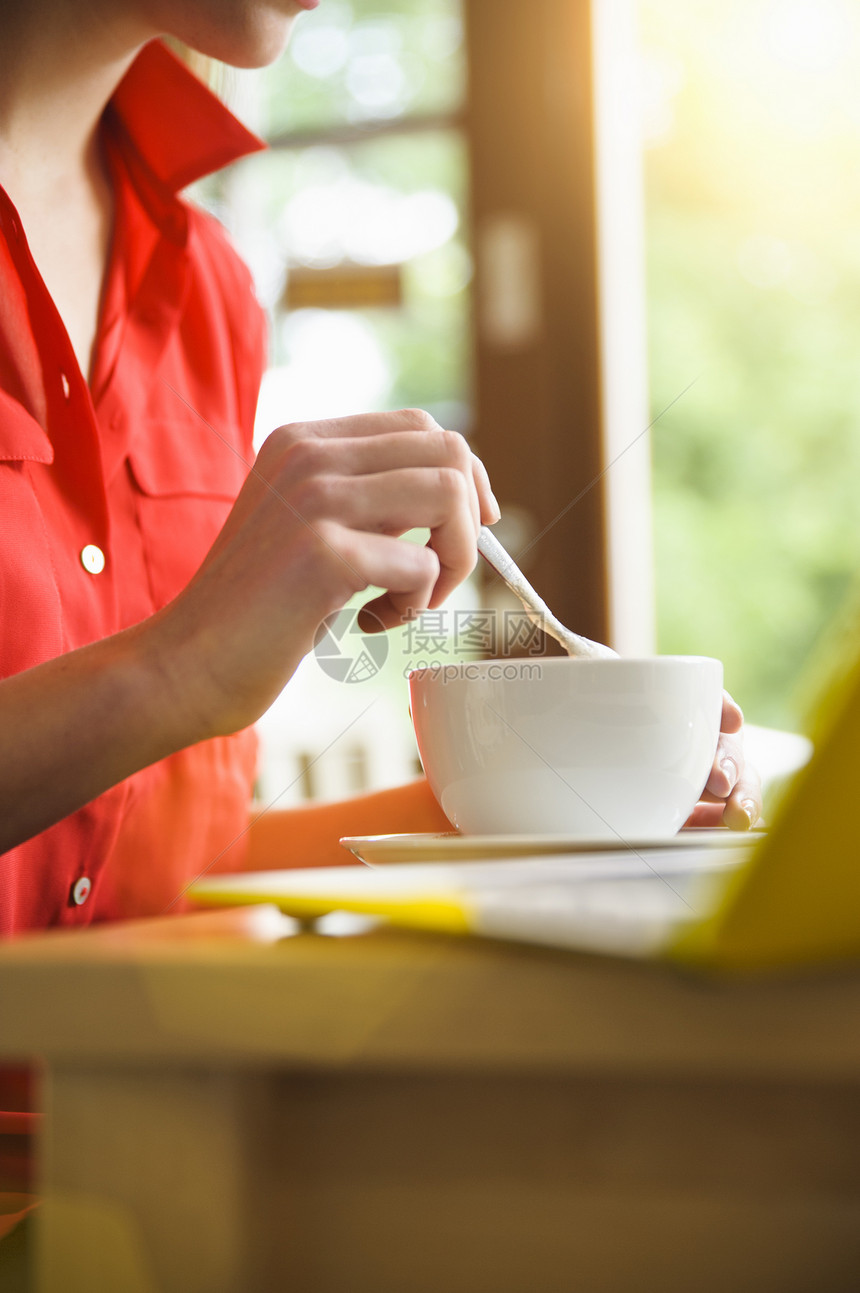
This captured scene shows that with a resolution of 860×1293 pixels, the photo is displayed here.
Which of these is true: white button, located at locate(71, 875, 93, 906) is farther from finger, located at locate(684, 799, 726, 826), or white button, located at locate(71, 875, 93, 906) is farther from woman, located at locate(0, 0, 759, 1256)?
finger, located at locate(684, 799, 726, 826)

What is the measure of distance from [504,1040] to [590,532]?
150 cm

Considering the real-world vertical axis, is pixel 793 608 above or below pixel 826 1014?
below

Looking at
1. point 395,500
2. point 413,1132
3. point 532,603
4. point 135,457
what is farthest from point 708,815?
point 135,457

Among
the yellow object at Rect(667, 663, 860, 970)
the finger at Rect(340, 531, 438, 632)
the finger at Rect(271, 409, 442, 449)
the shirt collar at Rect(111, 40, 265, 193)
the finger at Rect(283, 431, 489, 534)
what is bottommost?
the yellow object at Rect(667, 663, 860, 970)

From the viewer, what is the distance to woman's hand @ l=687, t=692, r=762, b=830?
19.7 inches

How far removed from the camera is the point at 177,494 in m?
0.77

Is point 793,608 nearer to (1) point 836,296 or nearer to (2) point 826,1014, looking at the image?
(1) point 836,296

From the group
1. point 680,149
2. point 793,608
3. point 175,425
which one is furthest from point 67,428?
point 793,608

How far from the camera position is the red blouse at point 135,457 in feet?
2.08

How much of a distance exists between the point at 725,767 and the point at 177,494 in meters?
0.44

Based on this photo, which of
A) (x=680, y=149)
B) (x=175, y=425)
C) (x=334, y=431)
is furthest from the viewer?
(x=680, y=149)

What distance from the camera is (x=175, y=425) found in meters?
0.79

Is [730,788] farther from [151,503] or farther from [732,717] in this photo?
[151,503]

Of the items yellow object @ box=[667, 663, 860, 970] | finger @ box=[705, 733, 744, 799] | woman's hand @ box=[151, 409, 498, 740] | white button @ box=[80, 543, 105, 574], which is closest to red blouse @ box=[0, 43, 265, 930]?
white button @ box=[80, 543, 105, 574]
